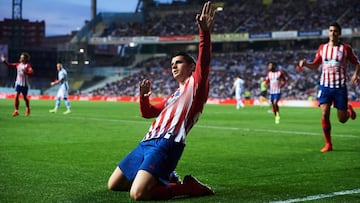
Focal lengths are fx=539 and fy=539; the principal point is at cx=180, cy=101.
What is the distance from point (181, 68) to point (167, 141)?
2.54 ft

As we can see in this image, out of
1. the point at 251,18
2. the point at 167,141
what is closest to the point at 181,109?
the point at 167,141

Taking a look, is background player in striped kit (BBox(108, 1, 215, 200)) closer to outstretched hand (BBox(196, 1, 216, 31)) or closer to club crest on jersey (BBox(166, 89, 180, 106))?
club crest on jersey (BBox(166, 89, 180, 106))

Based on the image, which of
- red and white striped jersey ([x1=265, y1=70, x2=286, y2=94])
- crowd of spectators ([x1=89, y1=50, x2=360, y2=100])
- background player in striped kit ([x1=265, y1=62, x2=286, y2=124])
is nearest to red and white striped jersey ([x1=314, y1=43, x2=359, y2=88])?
background player in striped kit ([x1=265, y1=62, x2=286, y2=124])

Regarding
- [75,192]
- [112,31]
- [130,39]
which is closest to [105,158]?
[75,192]

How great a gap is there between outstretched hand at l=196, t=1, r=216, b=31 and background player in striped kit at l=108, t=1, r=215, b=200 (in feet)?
1.14

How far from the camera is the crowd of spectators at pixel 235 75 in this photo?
47362mm

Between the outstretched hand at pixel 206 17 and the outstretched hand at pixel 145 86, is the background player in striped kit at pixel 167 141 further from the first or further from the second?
the outstretched hand at pixel 206 17

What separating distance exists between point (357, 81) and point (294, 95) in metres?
36.4

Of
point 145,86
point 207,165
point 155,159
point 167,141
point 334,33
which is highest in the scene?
point 334,33

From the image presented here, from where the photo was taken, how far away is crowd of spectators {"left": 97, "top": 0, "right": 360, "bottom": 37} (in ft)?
178

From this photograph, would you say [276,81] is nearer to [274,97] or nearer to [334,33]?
[274,97]

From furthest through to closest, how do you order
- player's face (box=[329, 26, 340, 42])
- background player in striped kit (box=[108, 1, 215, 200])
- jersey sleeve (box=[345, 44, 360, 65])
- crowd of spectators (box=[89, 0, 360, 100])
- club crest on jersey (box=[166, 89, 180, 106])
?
crowd of spectators (box=[89, 0, 360, 100]) → jersey sleeve (box=[345, 44, 360, 65]) → player's face (box=[329, 26, 340, 42]) → club crest on jersey (box=[166, 89, 180, 106]) → background player in striped kit (box=[108, 1, 215, 200])

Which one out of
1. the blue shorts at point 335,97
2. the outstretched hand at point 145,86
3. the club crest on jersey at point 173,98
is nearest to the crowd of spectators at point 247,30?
the blue shorts at point 335,97

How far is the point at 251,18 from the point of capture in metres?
60.2
